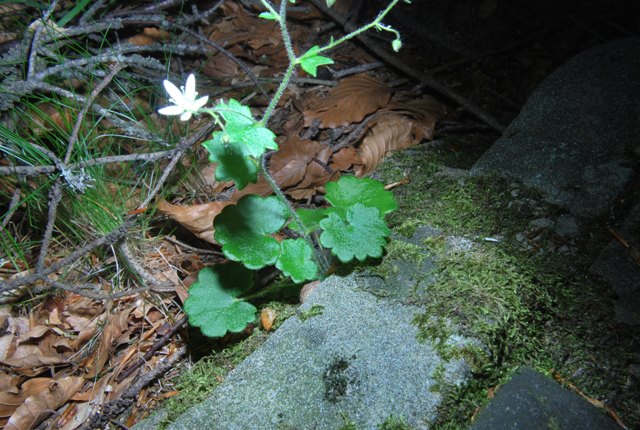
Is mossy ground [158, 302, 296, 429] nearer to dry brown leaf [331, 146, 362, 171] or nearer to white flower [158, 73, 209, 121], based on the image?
white flower [158, 73, 209, 121]

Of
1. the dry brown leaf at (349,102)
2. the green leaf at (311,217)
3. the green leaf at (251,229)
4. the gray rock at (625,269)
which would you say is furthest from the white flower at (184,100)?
the dry brown leaf at (349,102)

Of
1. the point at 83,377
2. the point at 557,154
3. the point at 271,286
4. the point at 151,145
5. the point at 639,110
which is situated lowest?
the point at 83,377

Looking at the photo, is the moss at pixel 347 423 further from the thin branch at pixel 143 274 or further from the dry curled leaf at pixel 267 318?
the thin branch at pixel 143 274

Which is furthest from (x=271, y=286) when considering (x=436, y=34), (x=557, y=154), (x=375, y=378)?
(x=436, y=34)

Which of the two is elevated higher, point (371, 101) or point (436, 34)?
point (436, 34)

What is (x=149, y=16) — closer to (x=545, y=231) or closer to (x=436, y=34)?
(x=436, y=34)

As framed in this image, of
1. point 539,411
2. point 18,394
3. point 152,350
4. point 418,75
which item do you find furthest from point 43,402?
point 418,75
